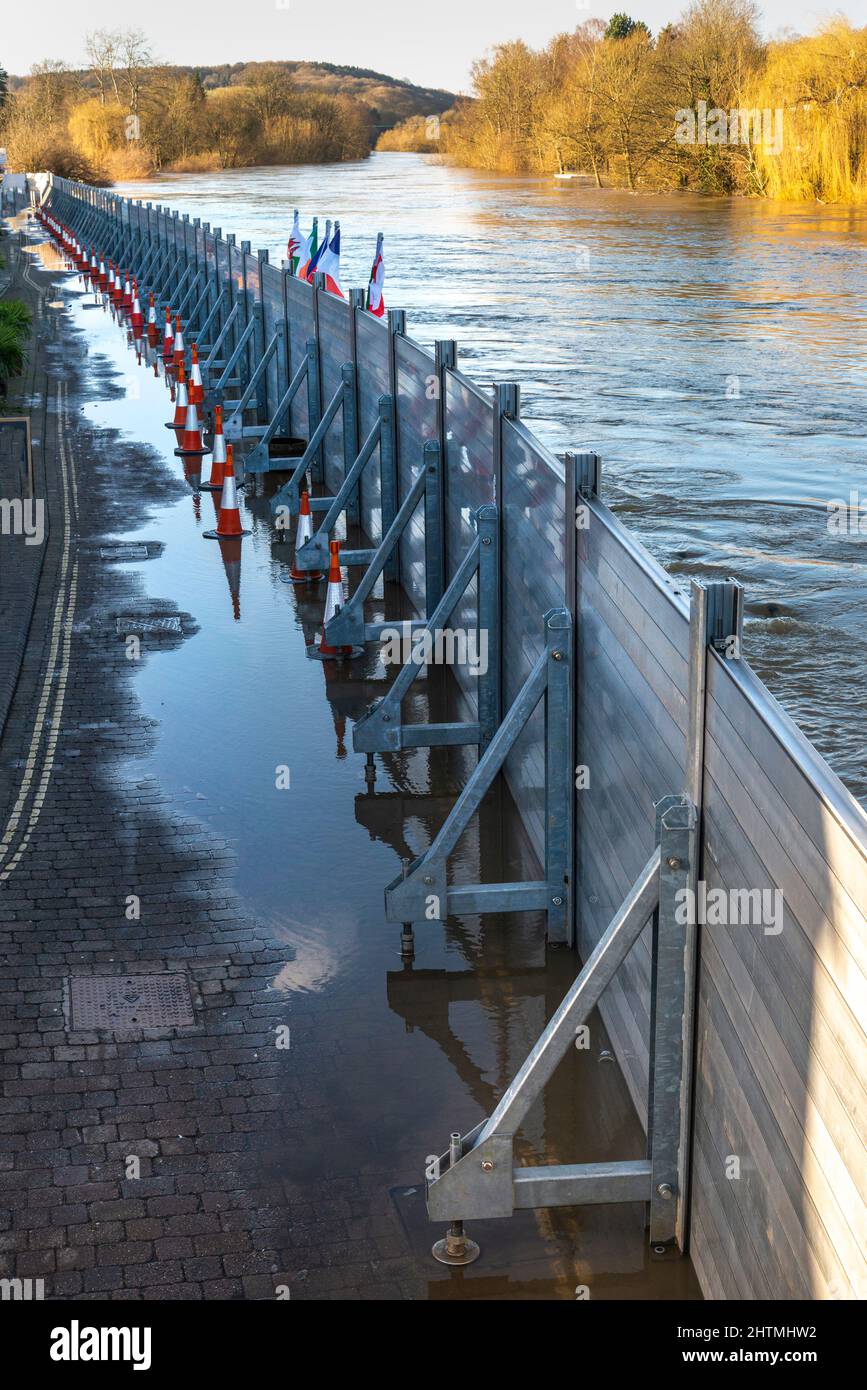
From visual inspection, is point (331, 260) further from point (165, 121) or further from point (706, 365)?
point (165, 121)

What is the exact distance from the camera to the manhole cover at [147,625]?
44.4 feet

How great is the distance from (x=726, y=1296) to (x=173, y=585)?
10779 mm

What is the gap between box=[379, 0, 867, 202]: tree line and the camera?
2256 inches

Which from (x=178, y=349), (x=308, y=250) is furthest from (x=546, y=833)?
(x=178, y=349)

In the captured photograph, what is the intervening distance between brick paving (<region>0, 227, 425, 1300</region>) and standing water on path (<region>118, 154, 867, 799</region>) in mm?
4332

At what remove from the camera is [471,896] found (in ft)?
26.3

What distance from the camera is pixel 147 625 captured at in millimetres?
13688

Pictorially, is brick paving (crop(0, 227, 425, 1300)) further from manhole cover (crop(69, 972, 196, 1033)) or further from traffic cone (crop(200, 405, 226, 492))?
traffic cone (crop(200, 405, 226, 492))

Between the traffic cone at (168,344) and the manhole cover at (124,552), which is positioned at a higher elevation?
the traffic cone at (168,344)

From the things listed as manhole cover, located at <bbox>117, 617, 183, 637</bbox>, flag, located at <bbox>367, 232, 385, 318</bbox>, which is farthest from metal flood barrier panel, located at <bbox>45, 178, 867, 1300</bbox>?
flag, located at <bbox>367, 232, 385, 318</bbox>

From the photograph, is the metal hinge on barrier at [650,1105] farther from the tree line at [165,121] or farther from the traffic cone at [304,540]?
the tree line at [165,121]

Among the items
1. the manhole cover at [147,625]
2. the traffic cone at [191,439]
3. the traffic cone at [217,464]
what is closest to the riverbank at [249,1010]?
the manhole cover at [147,625]

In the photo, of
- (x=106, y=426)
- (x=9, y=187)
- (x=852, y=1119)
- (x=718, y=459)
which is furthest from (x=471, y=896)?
(x=9, y=187)

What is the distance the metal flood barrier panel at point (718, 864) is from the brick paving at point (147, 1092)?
0.85m
